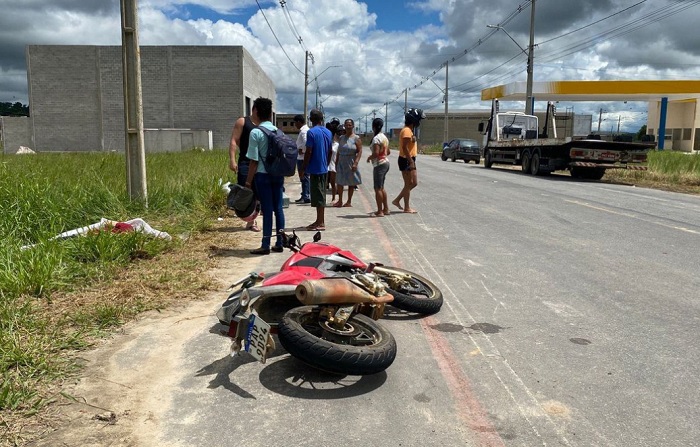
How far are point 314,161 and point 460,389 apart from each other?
18.2 ft

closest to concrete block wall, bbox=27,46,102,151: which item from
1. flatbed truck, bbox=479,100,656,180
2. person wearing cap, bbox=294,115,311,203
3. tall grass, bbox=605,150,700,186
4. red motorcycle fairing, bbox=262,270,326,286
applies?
flatbed truck, bbox=479,100,656,180

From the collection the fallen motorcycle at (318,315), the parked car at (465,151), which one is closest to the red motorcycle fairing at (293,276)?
the fallen motorcycle at (318,315)

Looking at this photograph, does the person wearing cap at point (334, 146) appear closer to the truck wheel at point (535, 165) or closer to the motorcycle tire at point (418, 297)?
the motorcycle tire at point (418, 297)

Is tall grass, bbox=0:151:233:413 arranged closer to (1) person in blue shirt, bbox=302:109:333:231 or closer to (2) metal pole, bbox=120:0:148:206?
(2) metal pole, bbox=120:0:148:206

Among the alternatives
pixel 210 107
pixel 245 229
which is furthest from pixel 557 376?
pixel 210 107

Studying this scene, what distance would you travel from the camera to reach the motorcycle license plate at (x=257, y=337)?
3.18 m

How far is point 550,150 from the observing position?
20.4 meters

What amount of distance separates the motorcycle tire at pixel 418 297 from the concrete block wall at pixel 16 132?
133 feet

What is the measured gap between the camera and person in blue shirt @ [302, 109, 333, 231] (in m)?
8.23

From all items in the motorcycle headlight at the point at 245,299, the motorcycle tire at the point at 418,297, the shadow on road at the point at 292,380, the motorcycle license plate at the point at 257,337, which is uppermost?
the motorcycle headlight at the point at 245,299

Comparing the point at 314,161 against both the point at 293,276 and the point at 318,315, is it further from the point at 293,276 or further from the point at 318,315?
the point at 318,315

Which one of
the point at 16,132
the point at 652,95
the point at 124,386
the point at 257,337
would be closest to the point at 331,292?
the point at 257,337

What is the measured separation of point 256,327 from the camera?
3229 millimetres

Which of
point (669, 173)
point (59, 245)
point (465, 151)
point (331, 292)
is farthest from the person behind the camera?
point (465, 151)
